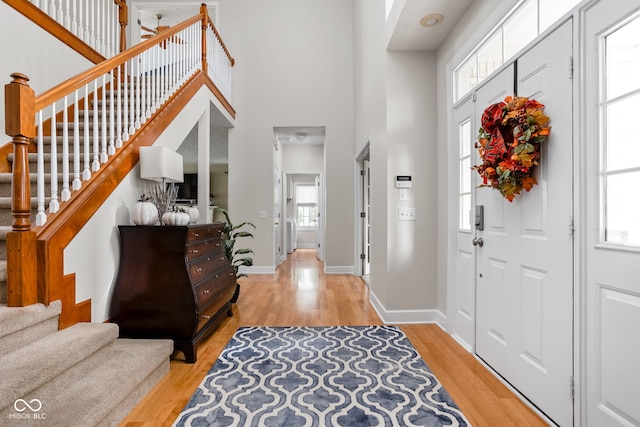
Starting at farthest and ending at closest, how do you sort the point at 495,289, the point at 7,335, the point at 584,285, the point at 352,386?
the point at 495,289, the point at 352,386, the point at 7,335, the point at 584,285

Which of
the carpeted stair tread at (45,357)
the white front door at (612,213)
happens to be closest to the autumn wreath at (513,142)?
the white front door at (612,213)

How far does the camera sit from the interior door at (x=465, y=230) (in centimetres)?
248

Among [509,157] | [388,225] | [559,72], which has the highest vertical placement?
[559,72]

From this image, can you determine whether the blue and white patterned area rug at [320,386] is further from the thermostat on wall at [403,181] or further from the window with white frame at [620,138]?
the thermostat on wall at [403,181]

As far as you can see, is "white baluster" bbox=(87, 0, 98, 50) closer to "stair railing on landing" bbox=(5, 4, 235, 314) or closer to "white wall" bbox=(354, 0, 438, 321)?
"stair railing on landing" bbox=(5, 4, 235, 314)

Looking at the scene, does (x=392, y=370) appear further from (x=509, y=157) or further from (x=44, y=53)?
(x=44, y=53)

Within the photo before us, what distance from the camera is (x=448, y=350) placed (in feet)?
8.36

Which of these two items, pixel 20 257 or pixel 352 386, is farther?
pixel 352 386

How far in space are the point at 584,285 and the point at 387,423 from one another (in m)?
1.14

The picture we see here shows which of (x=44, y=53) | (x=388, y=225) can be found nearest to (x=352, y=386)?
(x=388, y=225)

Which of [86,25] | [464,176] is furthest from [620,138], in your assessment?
[86,25]

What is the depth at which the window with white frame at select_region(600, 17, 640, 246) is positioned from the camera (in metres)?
1.25

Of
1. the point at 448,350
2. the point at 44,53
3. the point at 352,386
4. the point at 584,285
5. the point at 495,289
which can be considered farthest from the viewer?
the point at 44,53

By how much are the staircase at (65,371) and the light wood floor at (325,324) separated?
0.51 ft
